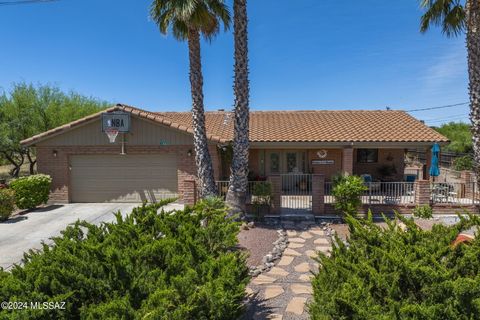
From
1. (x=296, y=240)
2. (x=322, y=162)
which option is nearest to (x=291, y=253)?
(x=296, y=240)

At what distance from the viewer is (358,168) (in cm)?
1786

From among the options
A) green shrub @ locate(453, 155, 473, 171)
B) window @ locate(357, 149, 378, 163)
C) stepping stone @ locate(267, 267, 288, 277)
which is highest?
window @ locate(357, 149, 378, 163)

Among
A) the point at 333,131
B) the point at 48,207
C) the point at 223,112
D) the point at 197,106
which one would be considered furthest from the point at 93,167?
the point at 333,131

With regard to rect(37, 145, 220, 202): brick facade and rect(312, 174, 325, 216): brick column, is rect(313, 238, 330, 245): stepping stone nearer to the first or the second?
rect(312, 174, 325, 216): brick column

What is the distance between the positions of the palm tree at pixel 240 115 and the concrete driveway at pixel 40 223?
148 inches

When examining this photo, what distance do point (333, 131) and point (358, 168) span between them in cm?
358

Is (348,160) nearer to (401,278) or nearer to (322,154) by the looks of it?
(322,154)

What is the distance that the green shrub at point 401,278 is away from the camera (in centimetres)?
285

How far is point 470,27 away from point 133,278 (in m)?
12.9

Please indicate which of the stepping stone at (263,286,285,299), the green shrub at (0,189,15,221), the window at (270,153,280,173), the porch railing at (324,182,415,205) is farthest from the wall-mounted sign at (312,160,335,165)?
the green shrub at (0,189,15,221)

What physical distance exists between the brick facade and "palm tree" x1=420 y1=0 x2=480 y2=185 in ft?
33.7

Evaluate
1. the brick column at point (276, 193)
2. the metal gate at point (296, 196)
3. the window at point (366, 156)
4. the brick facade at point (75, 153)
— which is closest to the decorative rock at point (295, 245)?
the brick column at point (276, 193)

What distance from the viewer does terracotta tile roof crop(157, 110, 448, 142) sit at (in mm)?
14985

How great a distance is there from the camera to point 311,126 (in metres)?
17.1
